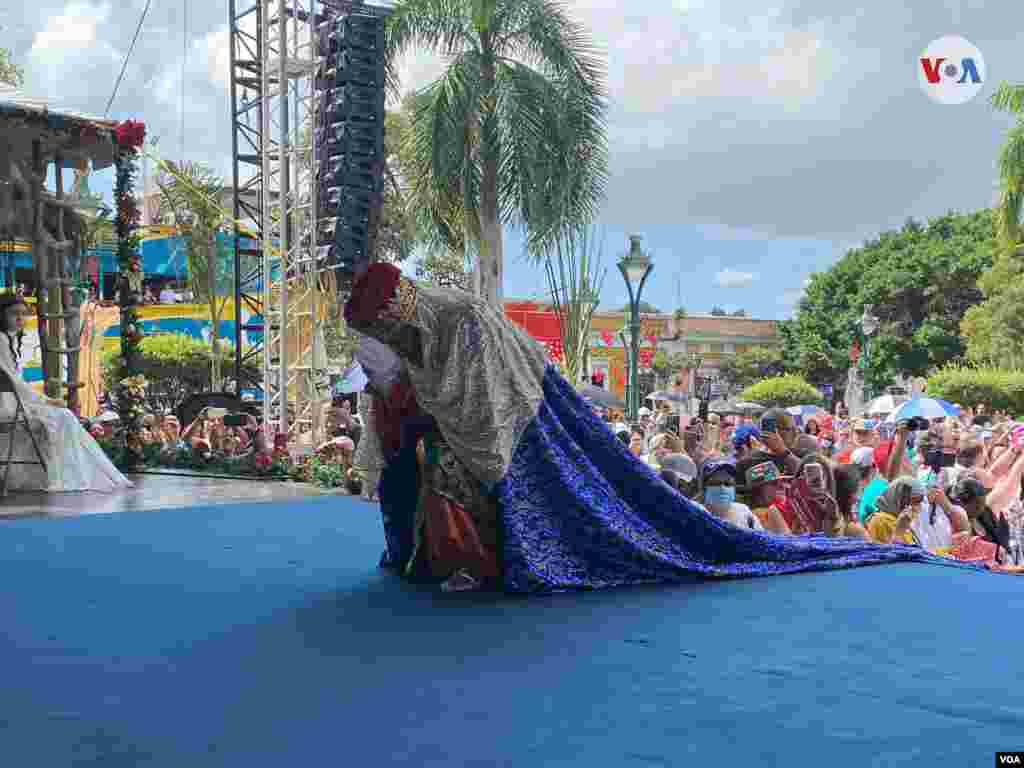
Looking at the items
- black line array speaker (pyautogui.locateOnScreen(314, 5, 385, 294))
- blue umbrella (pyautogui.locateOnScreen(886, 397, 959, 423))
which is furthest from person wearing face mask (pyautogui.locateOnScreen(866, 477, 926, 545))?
black line array speaker (pyautogui.locateOnScreen(314, 5, 385, 294))

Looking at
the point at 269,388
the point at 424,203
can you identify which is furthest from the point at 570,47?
the point at 269,388

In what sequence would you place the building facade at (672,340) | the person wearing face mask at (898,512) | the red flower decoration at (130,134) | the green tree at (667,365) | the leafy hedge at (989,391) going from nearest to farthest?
the person wearing face mask at (898,512) < the red flower decoration at (130,134) < the leafy hedge at (989,391) < the building facade at (672,340) < the green tree at (667,365)

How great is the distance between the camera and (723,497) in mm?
5754

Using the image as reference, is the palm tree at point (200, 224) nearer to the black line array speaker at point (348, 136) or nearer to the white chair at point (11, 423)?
the black line array speaker at point (348, 136)

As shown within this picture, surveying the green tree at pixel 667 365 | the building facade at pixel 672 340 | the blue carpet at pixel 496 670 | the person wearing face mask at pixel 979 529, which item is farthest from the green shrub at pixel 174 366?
the green tree at pixel 667 365

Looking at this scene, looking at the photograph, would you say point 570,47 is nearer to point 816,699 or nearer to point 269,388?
point 269,388

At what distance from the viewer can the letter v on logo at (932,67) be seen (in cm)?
1560

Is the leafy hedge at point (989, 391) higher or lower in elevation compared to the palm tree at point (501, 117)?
lower

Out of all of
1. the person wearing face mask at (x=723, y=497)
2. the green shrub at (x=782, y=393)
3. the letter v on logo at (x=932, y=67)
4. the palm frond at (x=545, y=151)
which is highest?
the letter v on logo at (x=932, y=67)

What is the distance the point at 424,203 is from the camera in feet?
51.1

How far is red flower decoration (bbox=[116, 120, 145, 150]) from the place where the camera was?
392 inches

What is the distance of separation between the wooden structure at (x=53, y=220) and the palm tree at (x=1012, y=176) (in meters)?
15.9

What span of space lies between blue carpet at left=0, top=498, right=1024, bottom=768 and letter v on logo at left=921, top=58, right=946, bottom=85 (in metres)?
12.4

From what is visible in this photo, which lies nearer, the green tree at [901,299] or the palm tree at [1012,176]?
the palm tree at [1012,176]
